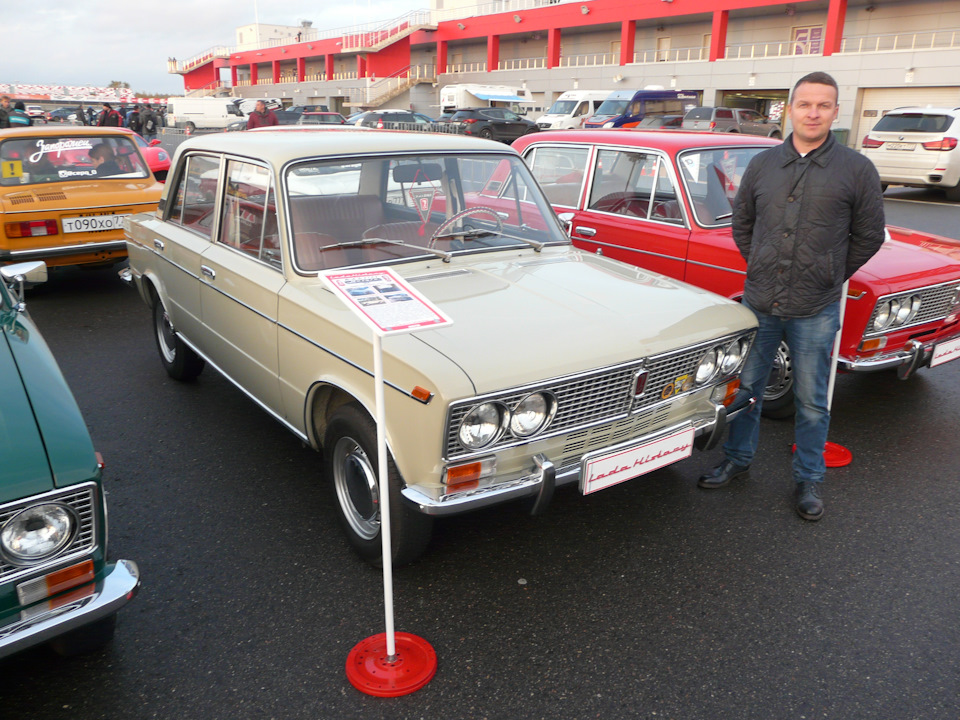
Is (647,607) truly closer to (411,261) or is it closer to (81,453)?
(411,261)

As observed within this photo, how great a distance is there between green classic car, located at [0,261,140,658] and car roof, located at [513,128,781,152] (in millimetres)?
4192

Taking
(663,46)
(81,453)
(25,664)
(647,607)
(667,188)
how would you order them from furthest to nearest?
(663,46) < (667,188) < (647,607) < (25,664) < (81,453)

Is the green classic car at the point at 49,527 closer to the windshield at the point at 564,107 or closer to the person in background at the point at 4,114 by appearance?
the person in background at the point at 4,114

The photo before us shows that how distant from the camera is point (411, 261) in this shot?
3.51 meters

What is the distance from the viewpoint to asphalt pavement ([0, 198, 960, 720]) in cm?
243

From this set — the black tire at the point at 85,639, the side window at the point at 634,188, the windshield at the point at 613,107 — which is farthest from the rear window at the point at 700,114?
the black tire at the point at 85,639

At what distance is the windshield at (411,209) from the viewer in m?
3.43

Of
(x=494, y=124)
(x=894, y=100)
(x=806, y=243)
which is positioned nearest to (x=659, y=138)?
(x=806, y=243)

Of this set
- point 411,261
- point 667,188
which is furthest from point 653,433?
point 667,188

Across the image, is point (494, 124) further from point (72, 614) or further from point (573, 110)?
point (72, 614)

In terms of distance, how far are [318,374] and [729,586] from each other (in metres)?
1.93

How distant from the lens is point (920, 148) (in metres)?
14.2

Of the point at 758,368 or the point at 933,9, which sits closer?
the point at 758,368

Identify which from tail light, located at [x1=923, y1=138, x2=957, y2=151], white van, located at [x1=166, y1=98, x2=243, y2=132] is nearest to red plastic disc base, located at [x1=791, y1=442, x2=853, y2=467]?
tail light, located at [x1=923, y1=138, x2=957, y2=151]
